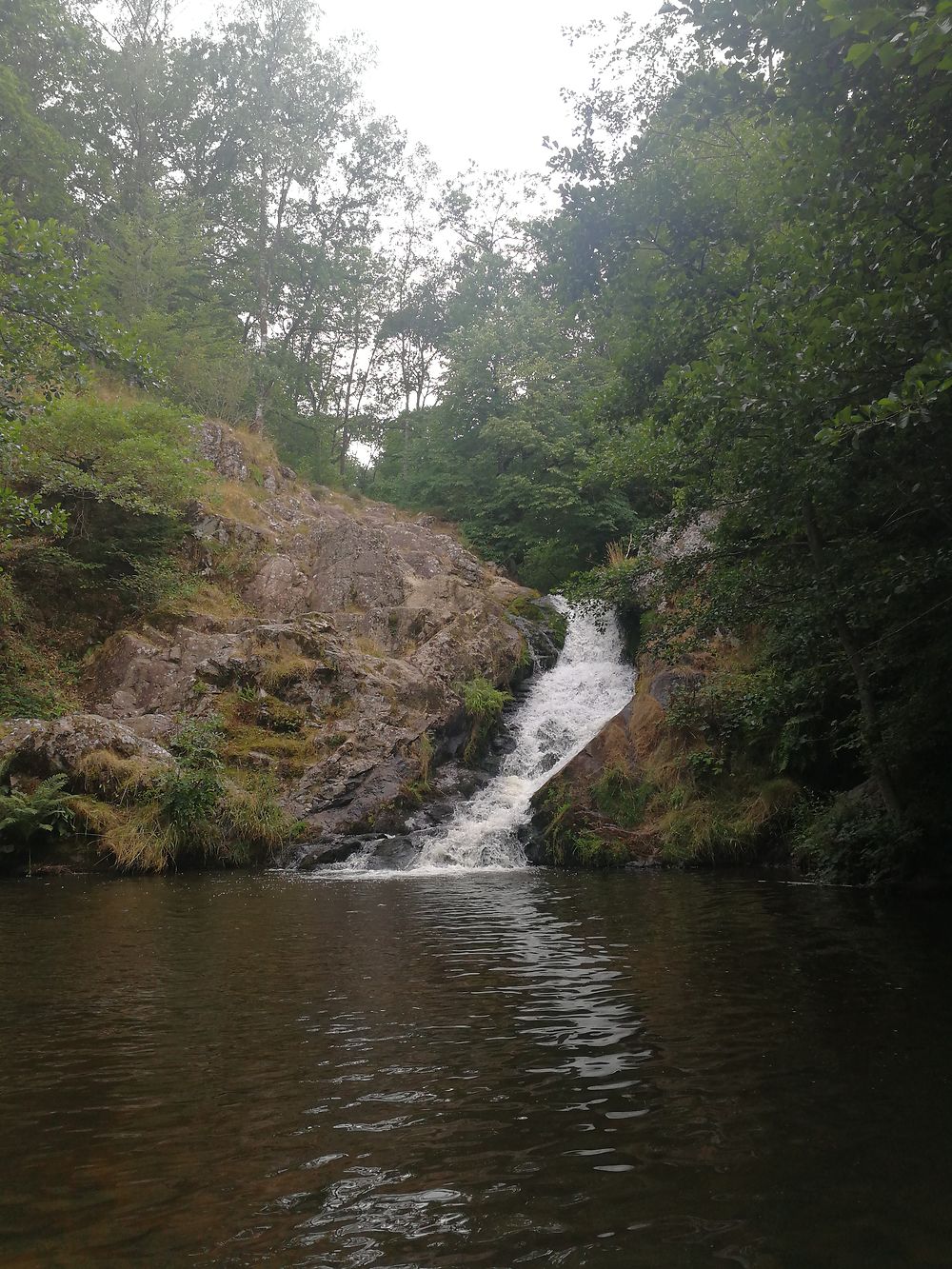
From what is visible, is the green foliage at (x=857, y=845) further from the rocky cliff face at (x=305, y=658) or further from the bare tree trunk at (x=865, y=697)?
the rocky cliff face at (x=305, y=658)

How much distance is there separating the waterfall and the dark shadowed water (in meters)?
7.42

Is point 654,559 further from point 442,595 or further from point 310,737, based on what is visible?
point 442,595

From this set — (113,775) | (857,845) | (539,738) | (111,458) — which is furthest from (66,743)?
(857,845)

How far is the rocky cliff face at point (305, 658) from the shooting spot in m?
16.7

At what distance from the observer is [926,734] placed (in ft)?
29.7

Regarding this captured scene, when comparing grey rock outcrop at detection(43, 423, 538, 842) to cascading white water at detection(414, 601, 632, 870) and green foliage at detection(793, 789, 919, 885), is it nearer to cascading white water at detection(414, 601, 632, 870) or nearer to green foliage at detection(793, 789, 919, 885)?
cascading white water at detection(414, 601, 632, 870)

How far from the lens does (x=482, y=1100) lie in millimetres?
3705

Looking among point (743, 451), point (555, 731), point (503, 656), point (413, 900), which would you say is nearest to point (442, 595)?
point (503, 656)

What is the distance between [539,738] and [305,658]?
600 cm

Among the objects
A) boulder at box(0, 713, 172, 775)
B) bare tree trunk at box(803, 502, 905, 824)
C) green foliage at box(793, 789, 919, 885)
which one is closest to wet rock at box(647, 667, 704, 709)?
green foliage at box(793, 789, 919, 885)

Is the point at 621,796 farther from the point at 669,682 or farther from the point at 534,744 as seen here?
the point at 534,744

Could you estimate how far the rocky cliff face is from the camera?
16.7 m

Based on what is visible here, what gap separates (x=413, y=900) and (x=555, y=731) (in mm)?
9817

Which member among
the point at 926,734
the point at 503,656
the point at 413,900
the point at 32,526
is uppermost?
the point at 32,526
